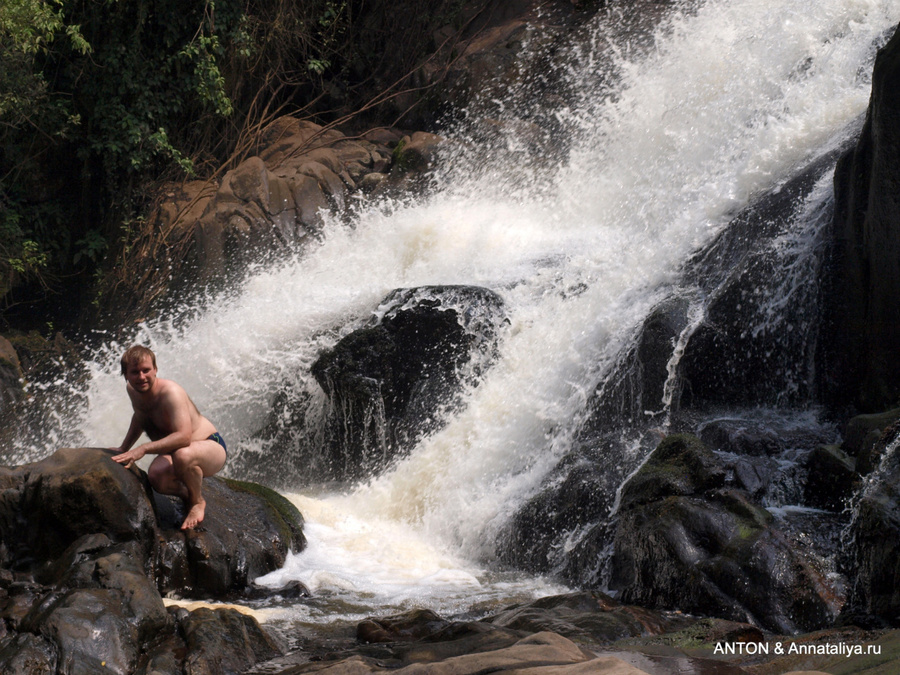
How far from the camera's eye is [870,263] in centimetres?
646

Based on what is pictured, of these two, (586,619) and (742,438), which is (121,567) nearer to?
(586,619)

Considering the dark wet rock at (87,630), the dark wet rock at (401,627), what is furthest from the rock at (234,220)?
the dark wet rock at (87,630)

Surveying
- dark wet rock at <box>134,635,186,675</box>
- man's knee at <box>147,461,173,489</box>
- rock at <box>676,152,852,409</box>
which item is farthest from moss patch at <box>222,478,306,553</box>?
rock at <box>676,152,852,409</box>

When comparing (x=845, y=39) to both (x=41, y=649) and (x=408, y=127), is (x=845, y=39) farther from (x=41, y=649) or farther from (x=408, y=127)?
(x=41, y=649)

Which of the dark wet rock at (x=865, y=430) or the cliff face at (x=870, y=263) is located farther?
the cliff face at (x=870, y=263)

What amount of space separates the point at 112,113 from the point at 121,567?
10.0m

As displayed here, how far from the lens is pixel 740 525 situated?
513 cm

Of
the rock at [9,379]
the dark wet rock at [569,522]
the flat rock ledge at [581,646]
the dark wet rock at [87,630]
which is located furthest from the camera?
the rock at [9,379]

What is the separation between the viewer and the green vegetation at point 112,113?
12.3m

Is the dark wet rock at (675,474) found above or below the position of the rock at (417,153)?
below

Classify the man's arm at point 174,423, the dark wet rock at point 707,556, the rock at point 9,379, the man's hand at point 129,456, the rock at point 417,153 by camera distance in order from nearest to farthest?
the dark wet rock at point 707,556 < the man's hand at point 129,456 < the man's arm at point 174,423 < the rock at point 9,379 < the rock at point 417,153

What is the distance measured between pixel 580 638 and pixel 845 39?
397 inches

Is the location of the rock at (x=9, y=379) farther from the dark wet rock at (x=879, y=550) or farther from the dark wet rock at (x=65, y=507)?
the dark wet rock at (x=879, y=550)

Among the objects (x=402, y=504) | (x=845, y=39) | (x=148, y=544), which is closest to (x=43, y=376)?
(x=402, y=504)
